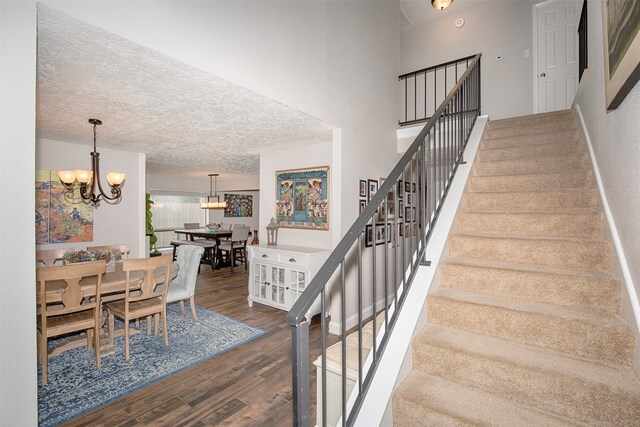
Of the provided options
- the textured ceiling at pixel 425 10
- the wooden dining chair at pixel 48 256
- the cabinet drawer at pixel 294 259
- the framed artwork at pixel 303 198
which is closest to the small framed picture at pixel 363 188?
the framed artwork at pixel 303 198

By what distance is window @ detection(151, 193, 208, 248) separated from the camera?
9086 millimetres

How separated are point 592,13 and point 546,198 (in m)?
1.35

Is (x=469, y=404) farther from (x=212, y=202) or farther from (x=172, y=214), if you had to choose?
(x=172, y=214)

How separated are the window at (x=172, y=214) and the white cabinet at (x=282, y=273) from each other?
6.04 m

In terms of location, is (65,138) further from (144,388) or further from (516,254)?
(516,254)

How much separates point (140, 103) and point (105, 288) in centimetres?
170

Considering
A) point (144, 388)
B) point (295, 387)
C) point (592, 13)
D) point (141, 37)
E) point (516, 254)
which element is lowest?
point (144, 388)

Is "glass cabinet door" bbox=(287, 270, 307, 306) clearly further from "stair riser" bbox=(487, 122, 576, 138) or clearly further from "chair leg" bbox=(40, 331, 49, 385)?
"stair riser" bbox=(487, 122, 576, 138)

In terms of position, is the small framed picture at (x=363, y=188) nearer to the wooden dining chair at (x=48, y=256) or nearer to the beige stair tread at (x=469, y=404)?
the beige stair tread at (x=469, y=404)

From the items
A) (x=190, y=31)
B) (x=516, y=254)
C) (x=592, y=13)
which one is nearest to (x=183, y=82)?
(x=190, y=31)

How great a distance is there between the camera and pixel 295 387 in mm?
979

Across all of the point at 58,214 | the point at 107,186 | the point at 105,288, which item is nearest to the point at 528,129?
the point at 105,288

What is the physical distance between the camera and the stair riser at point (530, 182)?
2219 millimetres

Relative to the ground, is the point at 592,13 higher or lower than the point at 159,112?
higher
